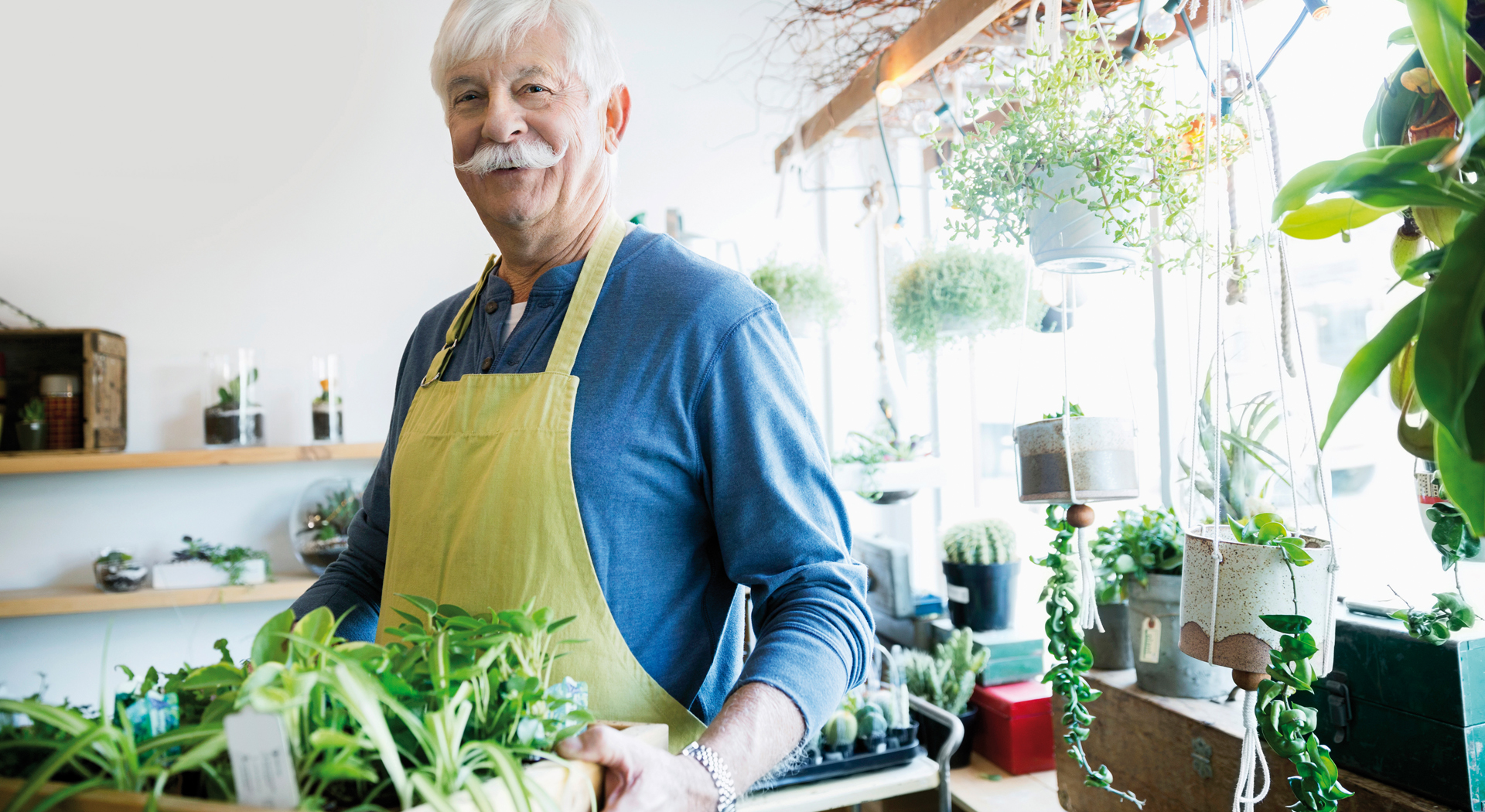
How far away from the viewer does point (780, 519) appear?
0.85 metres

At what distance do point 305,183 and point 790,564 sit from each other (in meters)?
2.62

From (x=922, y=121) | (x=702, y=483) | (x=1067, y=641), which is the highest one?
(x=922, y=121)

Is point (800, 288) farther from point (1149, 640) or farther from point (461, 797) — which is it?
point (461, 797)

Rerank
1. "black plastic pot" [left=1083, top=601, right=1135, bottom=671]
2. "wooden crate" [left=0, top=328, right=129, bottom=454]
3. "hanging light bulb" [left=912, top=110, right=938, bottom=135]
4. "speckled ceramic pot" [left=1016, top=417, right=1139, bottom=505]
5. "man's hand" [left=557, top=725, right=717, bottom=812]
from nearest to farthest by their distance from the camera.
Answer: "man's hand" [left=557, top=725, right=717, bottom=812] → "speckled ceramic pot" [left=1016, top=417, right=1139, bottom=505] → "black plastic pot" [left=1083, top=601, right=1135, bottom=671] → "hanging light bulb" [left=912, top=110, right=938, bottom=135] → "wooden crate" [left=0, top=328, right=129, bottom=454]

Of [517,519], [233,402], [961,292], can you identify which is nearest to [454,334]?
[517,519]

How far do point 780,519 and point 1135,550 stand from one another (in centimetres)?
91

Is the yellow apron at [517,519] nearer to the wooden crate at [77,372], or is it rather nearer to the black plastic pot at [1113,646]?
the black plastic pot at [1113,646]

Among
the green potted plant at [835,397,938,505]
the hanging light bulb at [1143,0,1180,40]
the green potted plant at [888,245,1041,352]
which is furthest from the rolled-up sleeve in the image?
the green potted plant at [888,245,1041,352]

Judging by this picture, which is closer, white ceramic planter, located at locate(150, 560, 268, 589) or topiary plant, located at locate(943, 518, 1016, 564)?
topiary plant, located at locate(943, 518, 1016, 564)

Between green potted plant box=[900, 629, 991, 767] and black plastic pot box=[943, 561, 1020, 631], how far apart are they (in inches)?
4.3

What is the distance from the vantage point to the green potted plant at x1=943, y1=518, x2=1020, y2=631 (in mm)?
2348

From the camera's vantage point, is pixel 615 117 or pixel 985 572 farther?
pixel 985 572

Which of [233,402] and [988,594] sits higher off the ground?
[233,402]

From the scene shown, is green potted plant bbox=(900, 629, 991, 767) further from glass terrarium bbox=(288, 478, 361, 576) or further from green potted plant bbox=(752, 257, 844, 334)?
glass terrarium bbox=(288, 478, 361, 576)
